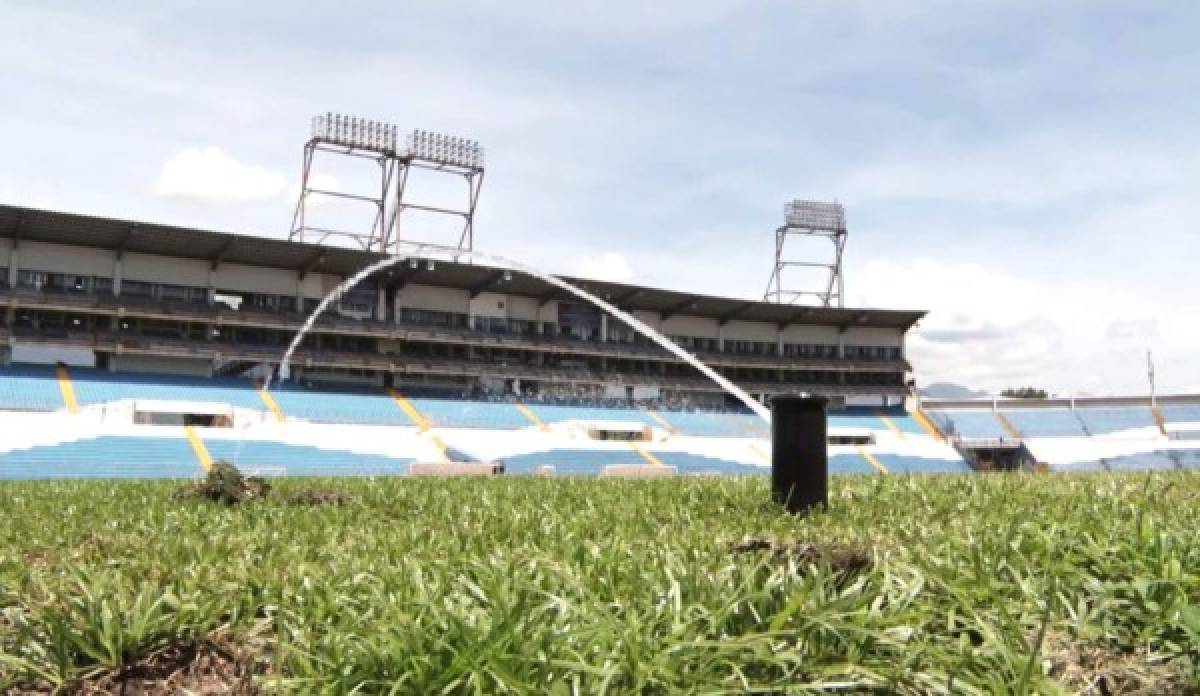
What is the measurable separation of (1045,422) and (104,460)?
221 feet

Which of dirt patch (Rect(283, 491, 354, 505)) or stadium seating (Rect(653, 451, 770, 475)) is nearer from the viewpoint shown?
dirt patch (Rect(283, 491, 354, 505))

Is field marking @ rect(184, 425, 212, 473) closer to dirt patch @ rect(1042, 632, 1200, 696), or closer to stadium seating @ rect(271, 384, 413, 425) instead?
stadium seating @ rect(271, 384, 413, 425)

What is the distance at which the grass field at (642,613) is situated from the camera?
9.39 ft

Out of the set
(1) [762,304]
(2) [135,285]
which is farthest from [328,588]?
(1) [762,304]

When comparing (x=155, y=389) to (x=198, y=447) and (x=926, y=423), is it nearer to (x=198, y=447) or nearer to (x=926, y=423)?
(x=198, y=447)

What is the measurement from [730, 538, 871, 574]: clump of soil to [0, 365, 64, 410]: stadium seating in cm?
4895

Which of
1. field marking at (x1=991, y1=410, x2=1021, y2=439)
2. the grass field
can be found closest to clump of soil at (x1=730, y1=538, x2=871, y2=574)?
the grass field

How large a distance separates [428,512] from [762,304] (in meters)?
69.6

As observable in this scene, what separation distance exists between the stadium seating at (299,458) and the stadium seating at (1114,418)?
5636 cm

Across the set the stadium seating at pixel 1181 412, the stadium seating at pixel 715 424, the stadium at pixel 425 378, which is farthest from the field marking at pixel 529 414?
the stadium seating at pixel 1181 412

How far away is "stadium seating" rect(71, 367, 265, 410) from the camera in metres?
48.5

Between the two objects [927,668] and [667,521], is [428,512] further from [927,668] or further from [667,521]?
[927,668]

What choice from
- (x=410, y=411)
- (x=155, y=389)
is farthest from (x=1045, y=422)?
(x=155, y=389)

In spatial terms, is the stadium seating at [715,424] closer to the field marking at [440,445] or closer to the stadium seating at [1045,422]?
the field marking at [440,445]
